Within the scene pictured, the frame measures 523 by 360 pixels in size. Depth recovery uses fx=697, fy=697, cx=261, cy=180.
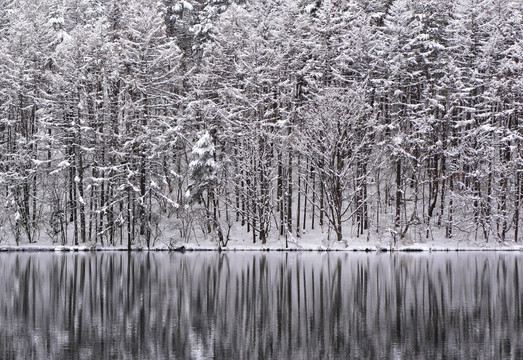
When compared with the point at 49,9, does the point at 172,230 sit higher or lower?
lower

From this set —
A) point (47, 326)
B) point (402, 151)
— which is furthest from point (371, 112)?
point (47, 326)

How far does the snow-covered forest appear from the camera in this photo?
2024 inches

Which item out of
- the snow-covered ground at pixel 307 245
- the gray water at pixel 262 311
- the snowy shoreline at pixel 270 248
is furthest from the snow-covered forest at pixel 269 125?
the gray water at pixel 262 311

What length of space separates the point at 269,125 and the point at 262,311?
106ft

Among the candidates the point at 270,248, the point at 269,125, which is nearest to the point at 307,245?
the point at 270,248

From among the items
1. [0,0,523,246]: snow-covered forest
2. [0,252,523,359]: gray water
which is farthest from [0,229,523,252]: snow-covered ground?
[0,252,523,359]: gray water

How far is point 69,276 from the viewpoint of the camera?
1271 inches

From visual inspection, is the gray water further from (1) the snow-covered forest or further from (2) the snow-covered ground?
(1) the snow-covered forest

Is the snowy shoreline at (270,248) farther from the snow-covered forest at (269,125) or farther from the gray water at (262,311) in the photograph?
the gray water at (262,311)

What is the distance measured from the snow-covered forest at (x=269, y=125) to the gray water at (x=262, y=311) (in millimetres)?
14437

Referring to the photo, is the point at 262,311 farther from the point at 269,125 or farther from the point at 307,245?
the point at 269,125

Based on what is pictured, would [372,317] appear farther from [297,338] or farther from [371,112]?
[371,112]

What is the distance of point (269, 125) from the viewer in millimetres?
53094

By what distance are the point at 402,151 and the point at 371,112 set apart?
570 cm
